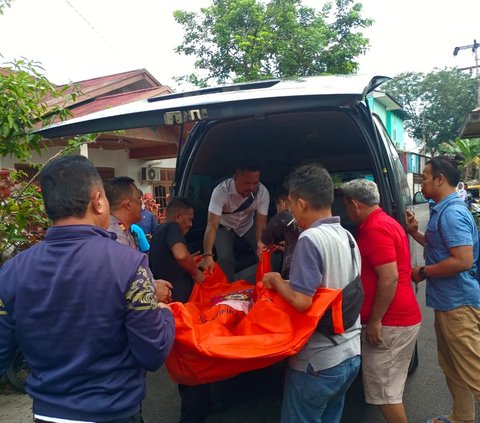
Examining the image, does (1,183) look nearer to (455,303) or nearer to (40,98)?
(40,98)

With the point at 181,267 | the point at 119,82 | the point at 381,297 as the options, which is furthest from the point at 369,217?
the point at 119,82

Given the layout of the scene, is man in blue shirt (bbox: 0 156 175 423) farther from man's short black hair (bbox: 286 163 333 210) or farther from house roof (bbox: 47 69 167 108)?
house roof (bbox: 47 69 167 108)

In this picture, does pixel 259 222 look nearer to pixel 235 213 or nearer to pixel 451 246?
pixel 235 213

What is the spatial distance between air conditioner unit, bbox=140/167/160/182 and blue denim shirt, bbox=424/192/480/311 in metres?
8.36

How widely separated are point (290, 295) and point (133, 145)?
8.16 meters

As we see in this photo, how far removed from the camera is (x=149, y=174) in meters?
10.3

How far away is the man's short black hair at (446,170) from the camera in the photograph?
278 cm

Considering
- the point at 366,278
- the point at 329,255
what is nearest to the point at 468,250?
the point at 366,278

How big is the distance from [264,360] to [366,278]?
35.1 inches

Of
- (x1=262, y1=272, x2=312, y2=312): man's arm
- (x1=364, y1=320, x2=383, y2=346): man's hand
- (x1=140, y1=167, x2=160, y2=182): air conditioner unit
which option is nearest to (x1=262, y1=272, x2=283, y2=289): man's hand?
(x1=262, y1=272, x2=312, y2=312): man's arm

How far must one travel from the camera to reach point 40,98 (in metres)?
3.34

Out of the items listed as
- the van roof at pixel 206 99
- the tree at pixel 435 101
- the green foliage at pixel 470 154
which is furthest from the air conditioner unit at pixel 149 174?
the tree at pixel 435 101

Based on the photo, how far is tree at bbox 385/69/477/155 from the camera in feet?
108

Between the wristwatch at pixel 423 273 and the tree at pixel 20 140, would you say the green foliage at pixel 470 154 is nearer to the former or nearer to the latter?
the wristwatch at pixel 423 273
